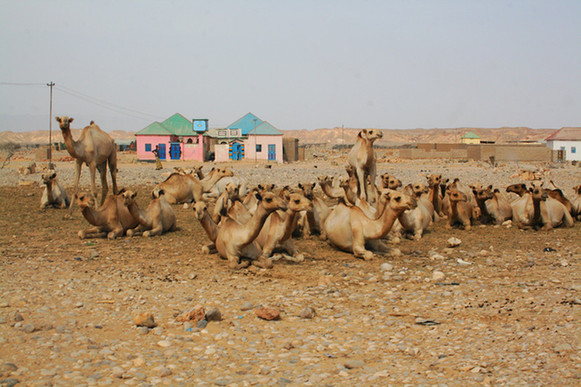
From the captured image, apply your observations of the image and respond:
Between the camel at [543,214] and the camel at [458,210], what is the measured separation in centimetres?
126

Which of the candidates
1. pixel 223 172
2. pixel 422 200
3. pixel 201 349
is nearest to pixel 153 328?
pixel 201 349

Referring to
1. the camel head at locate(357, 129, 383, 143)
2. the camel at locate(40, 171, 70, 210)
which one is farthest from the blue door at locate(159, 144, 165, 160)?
the camel head at locate(357, 129, 383, 143)

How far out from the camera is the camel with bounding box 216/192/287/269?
865 centimetres

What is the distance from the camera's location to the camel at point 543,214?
13202mm

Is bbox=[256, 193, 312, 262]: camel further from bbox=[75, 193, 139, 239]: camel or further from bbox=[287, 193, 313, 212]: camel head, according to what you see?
bbox=[75, 193, 139, 239]: camel

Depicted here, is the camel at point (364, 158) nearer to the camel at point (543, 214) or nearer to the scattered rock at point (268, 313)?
the camel at point (543, 214)

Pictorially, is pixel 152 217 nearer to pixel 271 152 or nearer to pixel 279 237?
pixel 279 237

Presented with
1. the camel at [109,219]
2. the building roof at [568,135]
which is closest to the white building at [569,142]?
the building roof at [568,135]

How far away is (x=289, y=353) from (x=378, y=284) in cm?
293

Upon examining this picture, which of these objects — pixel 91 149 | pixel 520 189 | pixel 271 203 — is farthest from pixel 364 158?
pixel 91 149

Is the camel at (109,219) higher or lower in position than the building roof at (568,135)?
lower

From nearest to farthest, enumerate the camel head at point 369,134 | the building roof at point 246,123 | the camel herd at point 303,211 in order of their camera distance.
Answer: the camel herd at point 303,211 < the camel head at point 369,134 < the building roof at point 246,123

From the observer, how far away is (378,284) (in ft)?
27.3

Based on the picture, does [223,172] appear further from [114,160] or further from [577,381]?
[577,381]
